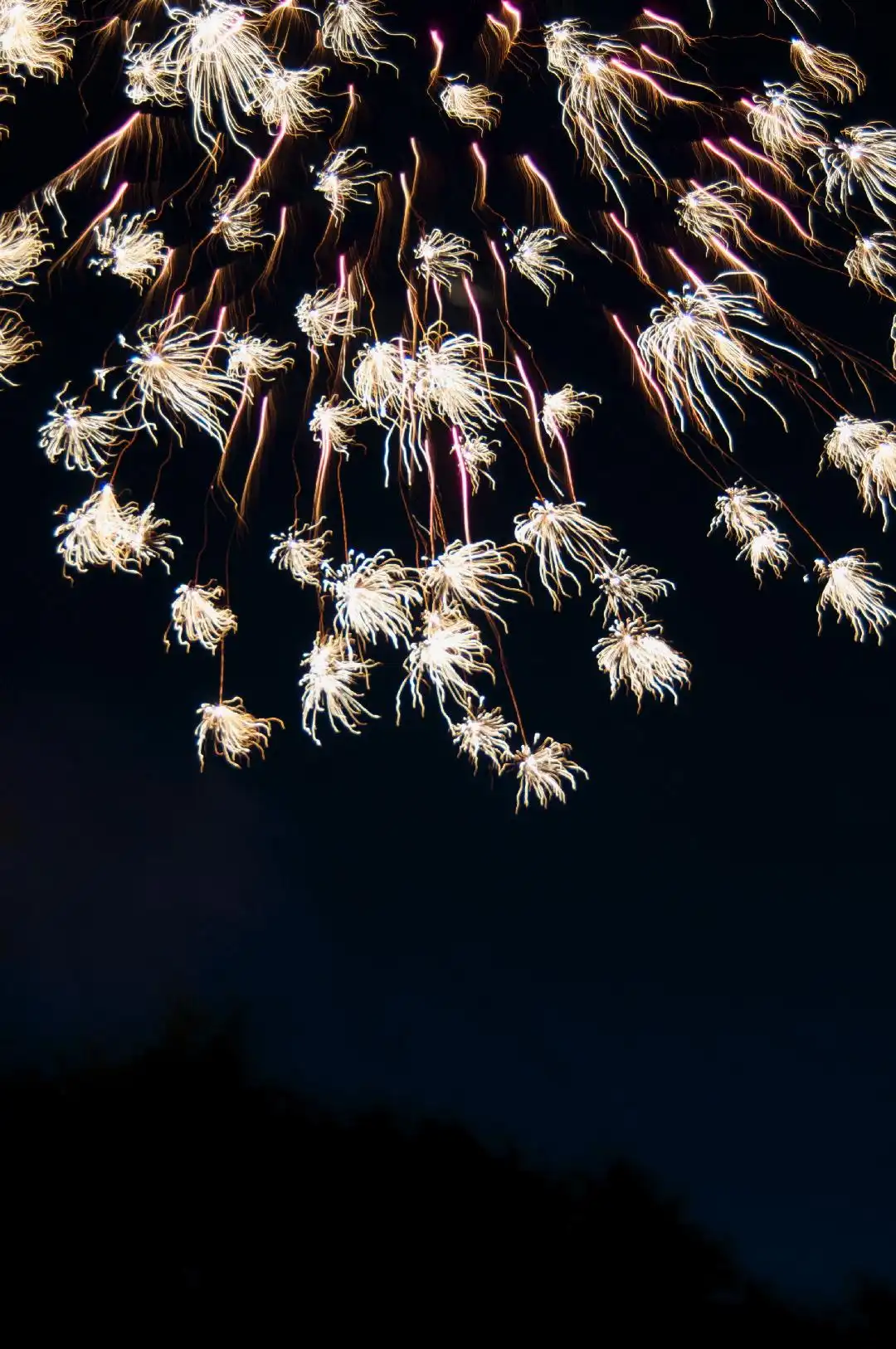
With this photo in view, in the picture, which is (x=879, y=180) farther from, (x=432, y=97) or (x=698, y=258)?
(x=432, y=97)

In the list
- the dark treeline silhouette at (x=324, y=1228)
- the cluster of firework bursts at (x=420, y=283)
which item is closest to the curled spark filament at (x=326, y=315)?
the cluster of firework bursts at (x=420, y=283)

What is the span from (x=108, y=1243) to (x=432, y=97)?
6909mm

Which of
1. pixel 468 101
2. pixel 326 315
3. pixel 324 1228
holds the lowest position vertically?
pixel 324 1228

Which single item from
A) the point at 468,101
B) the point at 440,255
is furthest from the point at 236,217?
the point at 468,101

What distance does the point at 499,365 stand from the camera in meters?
5.38

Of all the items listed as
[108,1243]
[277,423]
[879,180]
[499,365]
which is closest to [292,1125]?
[108,1243]

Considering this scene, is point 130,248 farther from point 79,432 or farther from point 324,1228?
point 324,1228

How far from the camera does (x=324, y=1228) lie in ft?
24.8

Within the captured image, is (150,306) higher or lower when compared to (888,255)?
lower

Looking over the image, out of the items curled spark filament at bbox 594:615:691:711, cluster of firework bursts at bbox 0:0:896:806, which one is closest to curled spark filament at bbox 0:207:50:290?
cluster of firework bursts at bbox 0:0:896:806

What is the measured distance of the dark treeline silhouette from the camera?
700cm

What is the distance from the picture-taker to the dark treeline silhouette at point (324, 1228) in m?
7.00

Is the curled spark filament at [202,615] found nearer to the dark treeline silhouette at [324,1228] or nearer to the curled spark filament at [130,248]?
the curled spark filament at [130,248]

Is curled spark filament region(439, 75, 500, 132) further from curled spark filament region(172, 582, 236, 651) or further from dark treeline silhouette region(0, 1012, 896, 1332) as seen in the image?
dark treeline silhouette region(0, 1012, 896, 1332)
